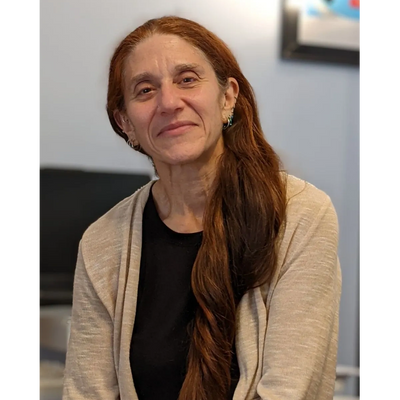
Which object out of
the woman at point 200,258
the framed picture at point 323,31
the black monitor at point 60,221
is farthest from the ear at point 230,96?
the framed picture at point 323,31

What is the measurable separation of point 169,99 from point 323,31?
117 centimetres

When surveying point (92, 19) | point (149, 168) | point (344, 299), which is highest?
point (92, 19)

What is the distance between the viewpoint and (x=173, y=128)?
109 cm

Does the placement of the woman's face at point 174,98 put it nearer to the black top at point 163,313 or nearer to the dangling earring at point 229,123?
the dangling earring at point 229,123

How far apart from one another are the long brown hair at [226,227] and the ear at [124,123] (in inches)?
1.6

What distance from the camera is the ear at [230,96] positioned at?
1.16 metres

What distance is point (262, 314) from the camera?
1038mm

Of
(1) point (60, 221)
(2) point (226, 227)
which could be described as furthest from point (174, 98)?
(1) point (60, 221)

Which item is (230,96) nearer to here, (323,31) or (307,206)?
(307,206)
